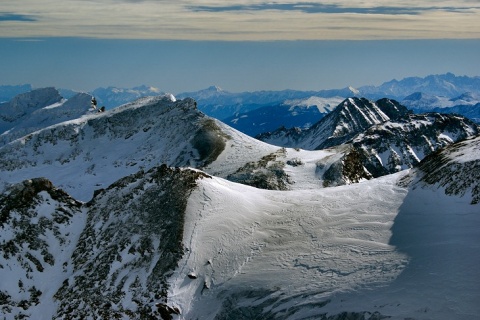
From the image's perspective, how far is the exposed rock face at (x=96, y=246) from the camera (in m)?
35.9

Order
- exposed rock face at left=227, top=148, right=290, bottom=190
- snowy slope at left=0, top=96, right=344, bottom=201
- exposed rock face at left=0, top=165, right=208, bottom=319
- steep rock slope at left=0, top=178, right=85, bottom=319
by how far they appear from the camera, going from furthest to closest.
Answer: snowy slope at left=0, top=96, right=344, bottom=201 < exposed rock face at left=227, top=148, right=290, bottom=190 < steep rock slope at left=0, top=178, right=85, bottom=319 < exposed rock face at left=0, top=165, right=208, bottom=319

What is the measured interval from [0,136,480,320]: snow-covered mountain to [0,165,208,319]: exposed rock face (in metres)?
0.13

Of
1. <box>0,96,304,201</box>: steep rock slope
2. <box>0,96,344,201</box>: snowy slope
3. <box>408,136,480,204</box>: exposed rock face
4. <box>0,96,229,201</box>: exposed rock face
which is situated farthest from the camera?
<box>0,96,229,201</box>: exposed rock face

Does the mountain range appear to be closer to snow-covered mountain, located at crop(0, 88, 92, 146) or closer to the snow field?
the snow field

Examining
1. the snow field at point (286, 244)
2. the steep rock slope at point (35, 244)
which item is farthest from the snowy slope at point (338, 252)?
the steep rock slope at point (35, 244)

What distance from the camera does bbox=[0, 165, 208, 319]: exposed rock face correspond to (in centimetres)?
3591

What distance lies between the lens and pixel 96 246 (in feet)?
139

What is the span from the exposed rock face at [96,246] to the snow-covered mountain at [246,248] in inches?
5.0

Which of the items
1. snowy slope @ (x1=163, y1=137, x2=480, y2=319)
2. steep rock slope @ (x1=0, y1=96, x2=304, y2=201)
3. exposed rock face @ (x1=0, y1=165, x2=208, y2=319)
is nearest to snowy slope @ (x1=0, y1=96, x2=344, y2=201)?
steep rock slope @ (x1=0, y1=96, x2=304, y2=201)

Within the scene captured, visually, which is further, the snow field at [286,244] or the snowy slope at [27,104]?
the snowy slope at [27,104]

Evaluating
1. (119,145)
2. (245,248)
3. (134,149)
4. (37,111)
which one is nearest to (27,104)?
(37,111)

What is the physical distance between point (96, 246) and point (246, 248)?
15.1m

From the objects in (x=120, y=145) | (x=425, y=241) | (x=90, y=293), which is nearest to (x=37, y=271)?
(x=90, y=293)

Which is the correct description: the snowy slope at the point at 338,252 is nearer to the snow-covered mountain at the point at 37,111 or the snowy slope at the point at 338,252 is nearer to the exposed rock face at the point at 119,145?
the exposed rock face at the point at 119,145
